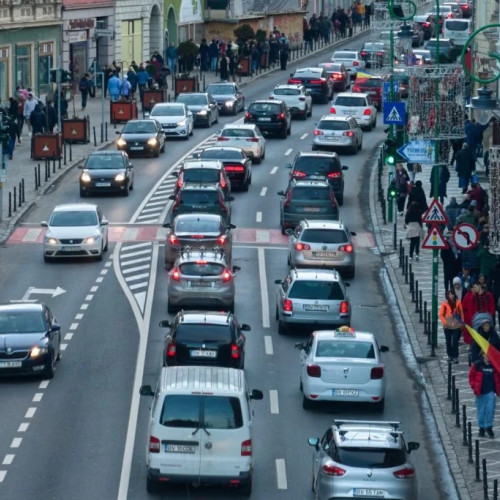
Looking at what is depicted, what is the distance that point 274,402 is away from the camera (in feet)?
110

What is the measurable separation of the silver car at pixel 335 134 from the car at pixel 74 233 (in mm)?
19306

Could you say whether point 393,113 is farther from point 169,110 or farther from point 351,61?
point 351,61

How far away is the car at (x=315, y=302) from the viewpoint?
126 ft

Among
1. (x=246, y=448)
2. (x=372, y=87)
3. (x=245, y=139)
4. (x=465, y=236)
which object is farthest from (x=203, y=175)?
(x=372, y=87)

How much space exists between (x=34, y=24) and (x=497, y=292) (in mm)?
44223

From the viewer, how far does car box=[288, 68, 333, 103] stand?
8275cm

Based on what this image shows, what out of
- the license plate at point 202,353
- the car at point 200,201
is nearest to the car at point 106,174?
the car at point 200,201

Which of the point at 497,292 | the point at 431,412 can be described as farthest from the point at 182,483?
the point at 497,292

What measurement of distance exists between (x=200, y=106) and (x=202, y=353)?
40110 mm

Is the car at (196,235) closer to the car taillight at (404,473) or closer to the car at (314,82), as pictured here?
the car taillight at (404,473)

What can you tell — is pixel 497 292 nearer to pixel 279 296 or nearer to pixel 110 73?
pixel 279 296

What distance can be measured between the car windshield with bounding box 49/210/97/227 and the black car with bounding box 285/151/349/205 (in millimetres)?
10271

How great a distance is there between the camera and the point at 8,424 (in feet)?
103

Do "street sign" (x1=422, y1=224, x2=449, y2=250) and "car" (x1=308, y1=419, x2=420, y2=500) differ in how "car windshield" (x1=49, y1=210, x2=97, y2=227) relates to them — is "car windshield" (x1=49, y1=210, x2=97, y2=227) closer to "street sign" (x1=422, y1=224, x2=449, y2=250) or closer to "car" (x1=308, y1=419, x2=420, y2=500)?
"street sign" (x1=422, y1=224, x2=449, y2=250)
